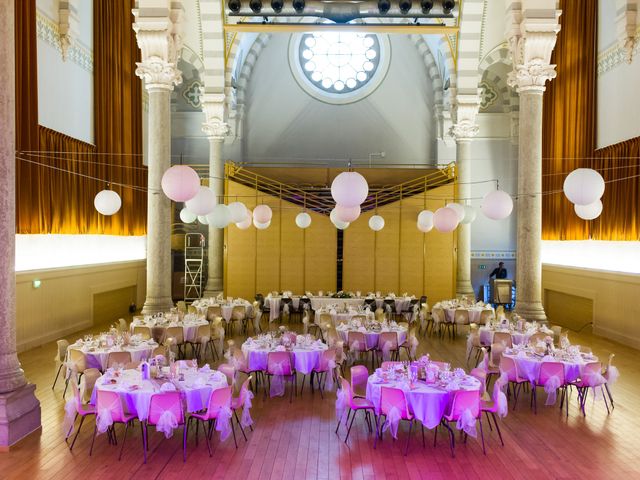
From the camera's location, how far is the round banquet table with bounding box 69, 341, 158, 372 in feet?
29.0

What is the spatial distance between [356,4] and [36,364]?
27.6 feet

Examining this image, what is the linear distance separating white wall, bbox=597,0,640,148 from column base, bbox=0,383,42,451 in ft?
43.7

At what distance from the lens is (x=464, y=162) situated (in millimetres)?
18344

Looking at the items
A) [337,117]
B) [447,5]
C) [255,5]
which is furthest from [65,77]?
[337,117]

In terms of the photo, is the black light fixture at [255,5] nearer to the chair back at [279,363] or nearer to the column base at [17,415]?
the chair back at [279,363]

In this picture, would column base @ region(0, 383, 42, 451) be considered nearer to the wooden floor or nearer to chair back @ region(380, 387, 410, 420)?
the wooden floor

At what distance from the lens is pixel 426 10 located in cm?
1048

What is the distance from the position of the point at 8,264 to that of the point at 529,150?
1008 centimetres

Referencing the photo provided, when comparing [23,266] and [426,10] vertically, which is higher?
[426,10]

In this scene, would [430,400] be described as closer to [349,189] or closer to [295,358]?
[295,358]

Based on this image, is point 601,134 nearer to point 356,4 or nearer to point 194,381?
point 356,4

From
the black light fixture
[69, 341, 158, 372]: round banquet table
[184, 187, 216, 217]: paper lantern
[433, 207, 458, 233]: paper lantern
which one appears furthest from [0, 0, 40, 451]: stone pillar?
[433, 207, 458, 233]: paper lantern

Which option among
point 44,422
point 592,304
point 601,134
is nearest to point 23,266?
point 44,422

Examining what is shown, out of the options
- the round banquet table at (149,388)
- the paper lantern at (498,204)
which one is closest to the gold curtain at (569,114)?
the paper lantern at (498,204)
